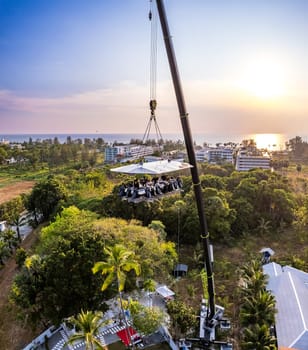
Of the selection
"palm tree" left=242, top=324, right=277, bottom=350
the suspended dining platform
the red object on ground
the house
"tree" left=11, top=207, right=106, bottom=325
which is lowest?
the red object on ground

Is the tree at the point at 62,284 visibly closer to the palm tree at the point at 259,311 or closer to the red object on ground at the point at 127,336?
the red object on ground at the point at 127,336

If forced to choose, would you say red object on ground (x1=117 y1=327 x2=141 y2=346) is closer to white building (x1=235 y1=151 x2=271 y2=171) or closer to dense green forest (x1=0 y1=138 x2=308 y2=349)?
dense green forest (x1=0 y1=138 x2=308 y2=349)

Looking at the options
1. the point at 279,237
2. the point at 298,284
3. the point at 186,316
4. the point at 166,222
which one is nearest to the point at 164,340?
the point at 186,316

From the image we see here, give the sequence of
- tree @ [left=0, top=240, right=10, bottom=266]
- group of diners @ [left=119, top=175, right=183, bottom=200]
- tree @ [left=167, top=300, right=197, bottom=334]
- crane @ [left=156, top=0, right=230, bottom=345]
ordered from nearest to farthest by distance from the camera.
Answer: crane @ [left=156, top=0, right=230, bottom=345] → group of diners @ [left=119, top=175, right=183, bottom=200] → tree @ [left=167, top=300, right=197, bottom=334] → tree @ [left=0, top=240, right=10, bottom=266]

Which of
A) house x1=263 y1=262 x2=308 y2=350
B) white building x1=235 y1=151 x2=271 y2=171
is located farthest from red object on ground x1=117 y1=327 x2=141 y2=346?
white building x1=235 y1=151 x2=271 y2=171

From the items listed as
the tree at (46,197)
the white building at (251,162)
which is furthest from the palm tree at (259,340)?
the white building at (251,162)

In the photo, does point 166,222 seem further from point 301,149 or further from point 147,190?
point 301,149

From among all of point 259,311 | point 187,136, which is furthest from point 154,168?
point 259,311
